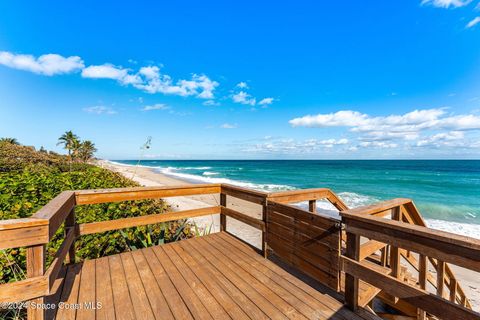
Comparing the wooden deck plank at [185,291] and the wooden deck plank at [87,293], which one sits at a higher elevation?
the wooden deck plank at [87,293]

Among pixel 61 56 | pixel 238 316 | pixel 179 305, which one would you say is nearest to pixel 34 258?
pixel 179 305

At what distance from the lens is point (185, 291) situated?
2297 mm

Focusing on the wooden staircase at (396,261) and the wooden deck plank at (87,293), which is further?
the wooden staircase at (396,261)

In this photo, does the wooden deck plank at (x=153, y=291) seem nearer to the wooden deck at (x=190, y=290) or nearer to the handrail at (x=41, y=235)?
the wooden deck at (x=190, y=290)

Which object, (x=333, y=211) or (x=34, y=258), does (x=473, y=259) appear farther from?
(x=333, y=211)

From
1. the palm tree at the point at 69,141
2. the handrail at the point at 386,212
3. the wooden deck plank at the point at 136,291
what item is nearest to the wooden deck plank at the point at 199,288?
the wooden deck plank at the point at 136,291

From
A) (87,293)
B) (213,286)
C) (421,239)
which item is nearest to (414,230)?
(421,239)

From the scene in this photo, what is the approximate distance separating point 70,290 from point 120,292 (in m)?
0.52

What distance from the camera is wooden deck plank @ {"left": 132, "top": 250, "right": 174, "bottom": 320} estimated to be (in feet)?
6.45

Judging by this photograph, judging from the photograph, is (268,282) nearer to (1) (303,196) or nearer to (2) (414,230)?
(1) (303,196)

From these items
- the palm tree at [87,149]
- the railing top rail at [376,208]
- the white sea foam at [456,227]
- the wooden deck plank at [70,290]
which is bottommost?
the white sea foam at [456,227]

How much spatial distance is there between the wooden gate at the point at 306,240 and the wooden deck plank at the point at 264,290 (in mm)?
483

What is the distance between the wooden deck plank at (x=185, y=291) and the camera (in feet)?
6.47

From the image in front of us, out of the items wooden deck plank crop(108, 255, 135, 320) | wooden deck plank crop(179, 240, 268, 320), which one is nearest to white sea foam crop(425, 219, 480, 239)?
wooden deck plank crop(179, 240, 268, 320)
